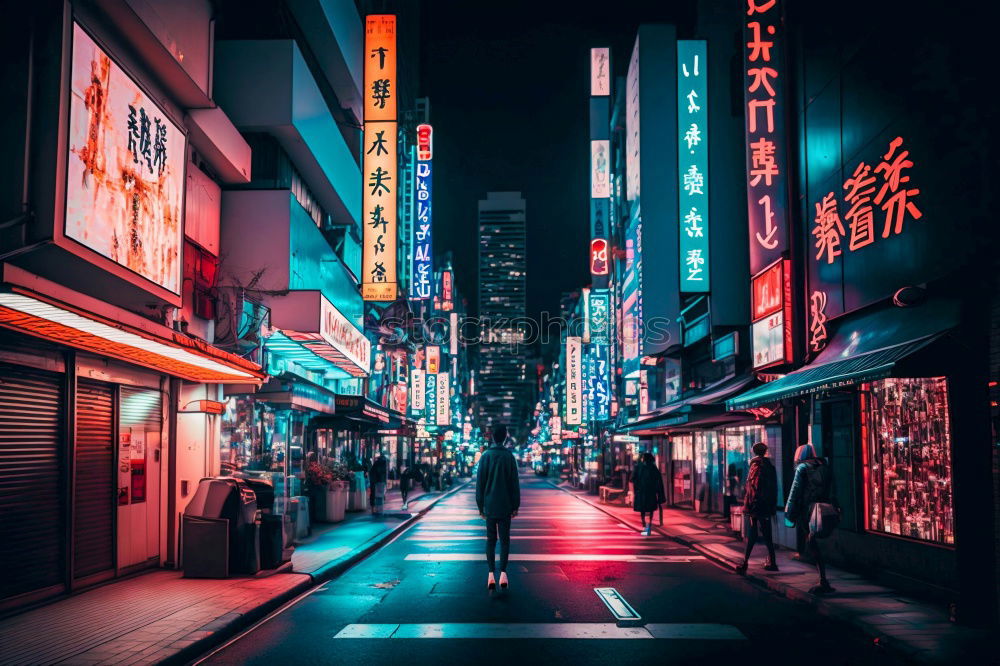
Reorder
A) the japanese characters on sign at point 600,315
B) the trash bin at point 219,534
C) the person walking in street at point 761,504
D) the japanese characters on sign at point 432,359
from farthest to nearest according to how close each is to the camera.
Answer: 1. the japanese characters on sign at point 432,359
2. the japanese characters on sign at point 600,315
3. the person walking in street at point 761,504
4. the trash bin at point 219,534

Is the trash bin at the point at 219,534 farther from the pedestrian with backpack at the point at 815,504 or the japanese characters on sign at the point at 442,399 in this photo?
the japanese characters on sign at the point at 442,399

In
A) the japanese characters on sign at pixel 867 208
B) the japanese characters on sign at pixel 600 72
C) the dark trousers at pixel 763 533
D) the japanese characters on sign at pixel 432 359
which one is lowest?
the dark trousers at pixel 763 533

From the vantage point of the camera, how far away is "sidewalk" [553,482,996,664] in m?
8.12

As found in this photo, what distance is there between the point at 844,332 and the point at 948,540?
13.1 ft

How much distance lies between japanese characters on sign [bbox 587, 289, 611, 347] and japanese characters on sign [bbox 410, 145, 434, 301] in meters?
16.4

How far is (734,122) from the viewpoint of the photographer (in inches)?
969

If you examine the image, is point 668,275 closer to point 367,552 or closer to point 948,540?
point 367,552

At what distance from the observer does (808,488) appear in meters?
12.1

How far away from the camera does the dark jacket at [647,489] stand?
22.1 meters

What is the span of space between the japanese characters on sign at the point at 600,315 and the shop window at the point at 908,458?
125 feet

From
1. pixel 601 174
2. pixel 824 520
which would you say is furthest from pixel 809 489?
A: pixel 601 174

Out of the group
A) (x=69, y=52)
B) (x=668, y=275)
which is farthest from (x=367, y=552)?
(x=668, y=275)

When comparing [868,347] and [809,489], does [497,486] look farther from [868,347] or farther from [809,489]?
[868,347]

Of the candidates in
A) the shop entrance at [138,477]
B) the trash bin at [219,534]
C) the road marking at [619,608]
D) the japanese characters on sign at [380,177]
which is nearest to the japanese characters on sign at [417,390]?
the japanese characters on sign at [380,177]
